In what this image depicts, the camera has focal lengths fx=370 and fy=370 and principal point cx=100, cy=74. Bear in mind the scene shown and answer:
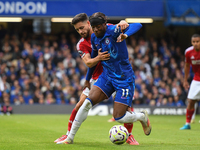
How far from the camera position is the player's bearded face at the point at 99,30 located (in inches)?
241

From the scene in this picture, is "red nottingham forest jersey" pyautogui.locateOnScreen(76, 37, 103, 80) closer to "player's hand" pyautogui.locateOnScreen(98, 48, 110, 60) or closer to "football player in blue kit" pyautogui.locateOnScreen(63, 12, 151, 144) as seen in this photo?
"football player in blue kit" pyautogui.locateOnScreen(63, 12, 151, 144)

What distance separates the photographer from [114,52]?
6258 mm

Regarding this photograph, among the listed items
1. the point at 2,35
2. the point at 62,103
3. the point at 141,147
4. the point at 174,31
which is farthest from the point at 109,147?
the point at 174,31

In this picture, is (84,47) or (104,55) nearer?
(104,55)

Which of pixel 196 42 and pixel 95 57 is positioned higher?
pixel 196 42

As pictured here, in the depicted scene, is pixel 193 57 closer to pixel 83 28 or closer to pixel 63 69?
pixel 83 28

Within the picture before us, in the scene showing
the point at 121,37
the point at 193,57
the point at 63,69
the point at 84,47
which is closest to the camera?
the point at 121,37

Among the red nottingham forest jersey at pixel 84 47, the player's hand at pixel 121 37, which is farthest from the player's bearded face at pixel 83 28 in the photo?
the player's hand at pixel 121 37

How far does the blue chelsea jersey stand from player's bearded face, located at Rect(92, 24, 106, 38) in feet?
0.22

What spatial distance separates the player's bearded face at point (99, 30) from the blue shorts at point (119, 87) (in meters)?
0.77

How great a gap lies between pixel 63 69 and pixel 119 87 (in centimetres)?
1343

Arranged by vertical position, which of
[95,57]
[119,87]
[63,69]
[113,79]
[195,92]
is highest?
[95,57]

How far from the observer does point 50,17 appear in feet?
64.4

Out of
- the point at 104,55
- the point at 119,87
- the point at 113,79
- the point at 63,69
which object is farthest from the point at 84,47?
the point at 63,69
